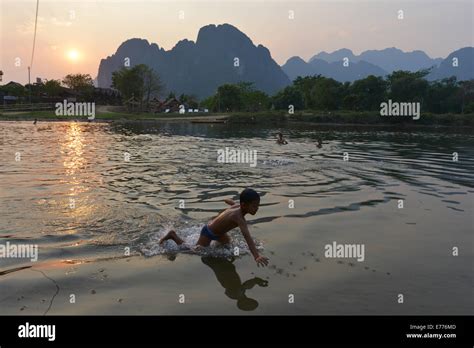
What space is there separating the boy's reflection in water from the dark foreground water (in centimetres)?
2

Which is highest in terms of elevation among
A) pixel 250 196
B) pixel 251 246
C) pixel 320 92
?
pixel 320 92

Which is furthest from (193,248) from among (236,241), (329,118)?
(329,118)

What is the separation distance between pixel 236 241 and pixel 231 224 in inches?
34.7

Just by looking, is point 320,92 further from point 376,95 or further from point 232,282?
point 232,282

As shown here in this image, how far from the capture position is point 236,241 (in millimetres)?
8773

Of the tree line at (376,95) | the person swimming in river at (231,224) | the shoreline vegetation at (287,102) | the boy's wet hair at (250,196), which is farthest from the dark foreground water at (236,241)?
the tree line at (376,95)

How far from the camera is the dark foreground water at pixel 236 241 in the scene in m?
6.29

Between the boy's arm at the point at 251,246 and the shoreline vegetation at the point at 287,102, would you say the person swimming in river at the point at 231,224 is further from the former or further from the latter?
the shoreline vegetation at the point at 287,102

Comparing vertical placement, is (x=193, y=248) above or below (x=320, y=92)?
below

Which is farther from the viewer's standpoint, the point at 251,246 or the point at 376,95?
the point at 376,95
